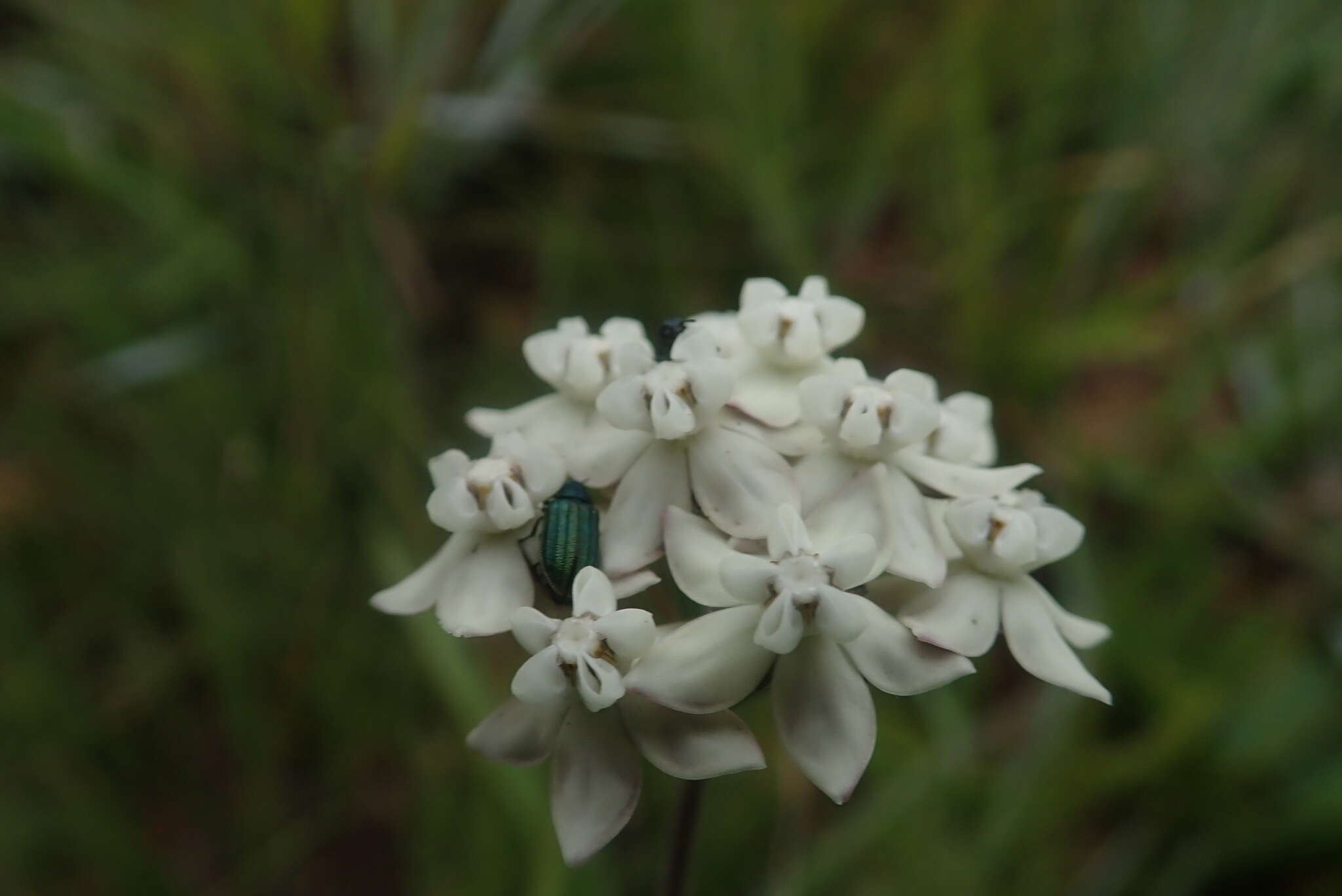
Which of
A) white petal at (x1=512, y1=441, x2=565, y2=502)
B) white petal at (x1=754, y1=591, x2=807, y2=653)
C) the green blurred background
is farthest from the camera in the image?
the green blurred background

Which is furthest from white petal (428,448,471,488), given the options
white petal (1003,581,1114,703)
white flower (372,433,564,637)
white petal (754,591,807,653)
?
white petal (1003,581,1114,703)

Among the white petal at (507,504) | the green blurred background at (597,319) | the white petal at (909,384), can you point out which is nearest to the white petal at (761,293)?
the white petal at (909,384)

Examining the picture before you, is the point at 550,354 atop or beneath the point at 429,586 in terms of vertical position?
atop

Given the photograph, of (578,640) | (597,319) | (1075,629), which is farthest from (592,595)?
(597,319)

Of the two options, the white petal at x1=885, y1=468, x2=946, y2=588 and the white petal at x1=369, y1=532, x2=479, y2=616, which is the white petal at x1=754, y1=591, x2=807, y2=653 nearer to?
the white petal at x1=885, y1=468, x2=946, y2=588

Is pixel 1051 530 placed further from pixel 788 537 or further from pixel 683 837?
pixel 683 837

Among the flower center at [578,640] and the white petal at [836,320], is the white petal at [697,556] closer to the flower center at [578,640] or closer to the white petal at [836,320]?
the flower center at [578,640]
